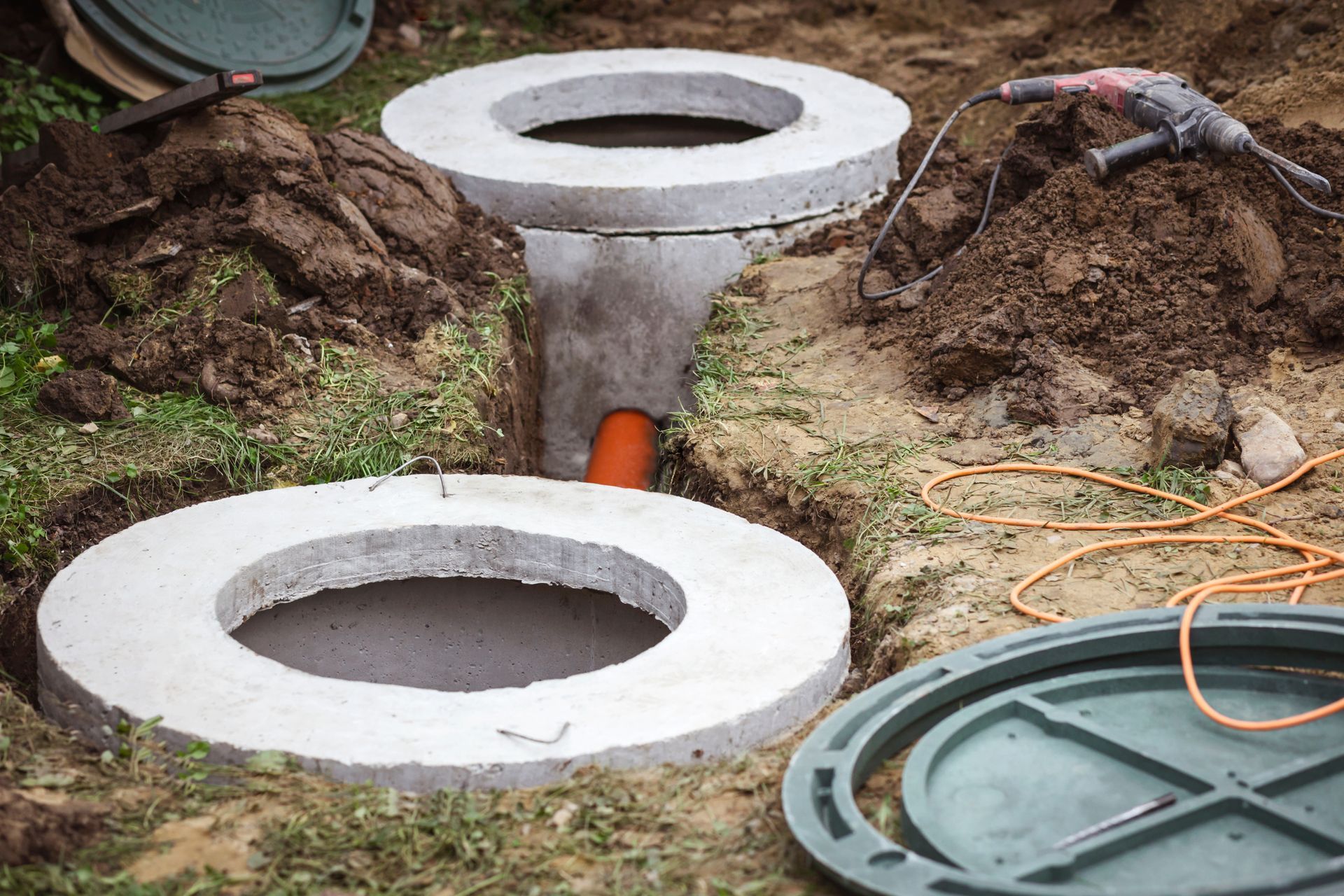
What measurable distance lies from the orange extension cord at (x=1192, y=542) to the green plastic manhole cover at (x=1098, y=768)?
86mm

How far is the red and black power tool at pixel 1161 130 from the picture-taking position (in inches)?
185

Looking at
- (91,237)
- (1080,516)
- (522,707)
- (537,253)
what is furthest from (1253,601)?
(91,237)

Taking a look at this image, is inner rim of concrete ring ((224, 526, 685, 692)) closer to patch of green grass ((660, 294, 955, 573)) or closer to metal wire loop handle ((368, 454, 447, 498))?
metal wire loop handle ((368, 454, 447, 498))

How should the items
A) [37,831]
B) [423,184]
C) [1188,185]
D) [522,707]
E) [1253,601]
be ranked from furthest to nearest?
[423,184]
[1188,185]
[1253,601]
[522,707]
[37,831]

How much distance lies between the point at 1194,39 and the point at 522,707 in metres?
5.57

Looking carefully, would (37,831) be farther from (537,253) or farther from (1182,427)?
(537,253)

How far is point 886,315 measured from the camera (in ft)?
17.3

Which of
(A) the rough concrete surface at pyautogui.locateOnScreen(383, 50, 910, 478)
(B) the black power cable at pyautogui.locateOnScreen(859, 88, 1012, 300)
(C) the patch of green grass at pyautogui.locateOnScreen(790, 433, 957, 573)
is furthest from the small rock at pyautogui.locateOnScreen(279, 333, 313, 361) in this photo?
(B) the black power cable at pyautogui.locateOnScreen(859, 88, 1012, 300)

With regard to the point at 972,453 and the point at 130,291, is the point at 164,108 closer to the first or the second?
the point at 130,291

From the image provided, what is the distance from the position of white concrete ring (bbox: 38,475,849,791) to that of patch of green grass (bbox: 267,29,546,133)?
351 centimetres

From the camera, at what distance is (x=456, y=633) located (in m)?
4.27

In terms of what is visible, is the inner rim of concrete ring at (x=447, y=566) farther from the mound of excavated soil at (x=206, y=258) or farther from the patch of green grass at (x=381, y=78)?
the patch of green grass at (x=381, y=78)

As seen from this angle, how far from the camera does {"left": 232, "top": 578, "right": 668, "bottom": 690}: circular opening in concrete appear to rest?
4.12 meters

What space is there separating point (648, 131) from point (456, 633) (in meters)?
4.32
